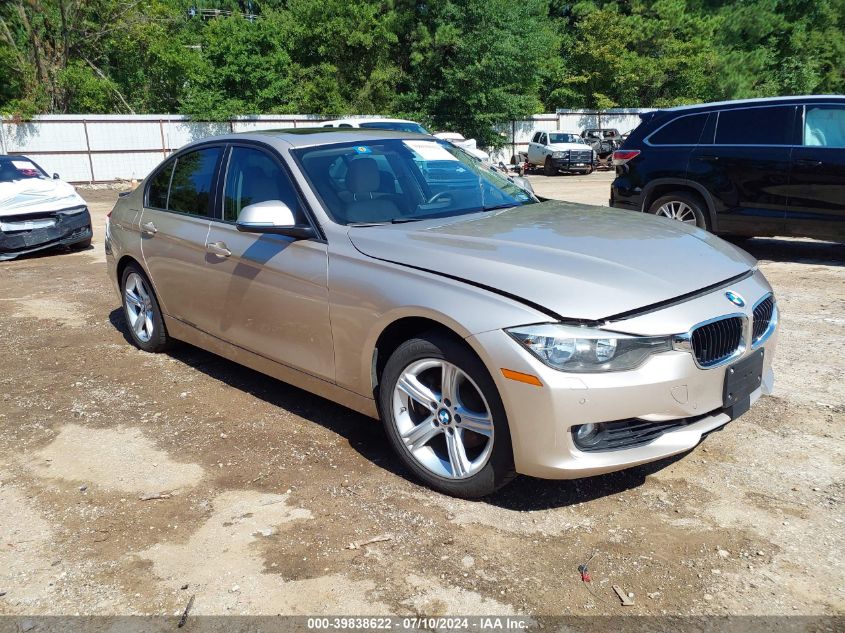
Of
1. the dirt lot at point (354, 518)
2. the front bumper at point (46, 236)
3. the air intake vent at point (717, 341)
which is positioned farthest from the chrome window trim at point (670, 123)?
the front bumper at point (46, 236)

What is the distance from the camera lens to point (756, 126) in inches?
336

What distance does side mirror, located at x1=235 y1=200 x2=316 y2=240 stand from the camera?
157 inches

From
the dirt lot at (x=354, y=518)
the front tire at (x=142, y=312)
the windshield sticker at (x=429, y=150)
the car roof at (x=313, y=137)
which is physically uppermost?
the car roof at (x=313, y=137)

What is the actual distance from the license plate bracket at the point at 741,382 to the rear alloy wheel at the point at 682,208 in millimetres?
5682

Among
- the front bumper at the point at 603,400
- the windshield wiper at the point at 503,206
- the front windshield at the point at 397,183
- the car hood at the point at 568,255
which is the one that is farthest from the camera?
the windshield wiper at the point at 503,206

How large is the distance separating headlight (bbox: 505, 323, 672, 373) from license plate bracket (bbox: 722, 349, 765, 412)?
0.51 metres

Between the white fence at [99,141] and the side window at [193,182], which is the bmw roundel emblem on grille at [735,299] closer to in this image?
the side window at [193,182]

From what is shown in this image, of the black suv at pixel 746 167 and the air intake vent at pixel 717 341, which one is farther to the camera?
the black suv at pixel 746 167

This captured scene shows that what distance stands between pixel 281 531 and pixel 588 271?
1.76 m

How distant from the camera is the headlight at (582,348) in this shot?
120 inches

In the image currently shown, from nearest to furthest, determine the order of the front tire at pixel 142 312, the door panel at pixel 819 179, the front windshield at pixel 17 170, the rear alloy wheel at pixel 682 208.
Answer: the front tire at pixel 142 312 → the door panel at pixel 819 179 → the rear alloy wheel at pixel 682 208 → the front windshield at pixel 17 170

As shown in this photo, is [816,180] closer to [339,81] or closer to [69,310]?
[69,310]

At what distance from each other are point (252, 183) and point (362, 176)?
0.77 m

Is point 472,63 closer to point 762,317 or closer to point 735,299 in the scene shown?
point 762,317
